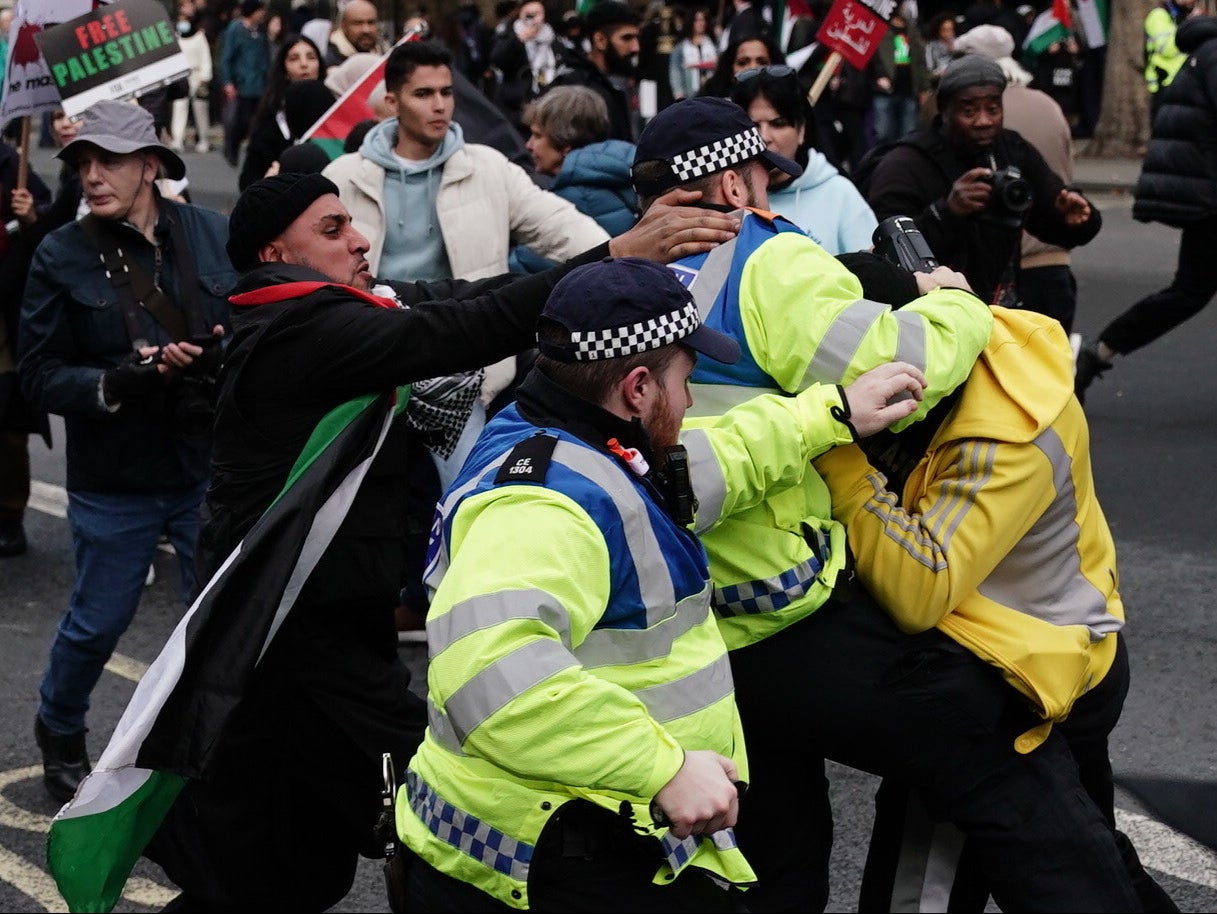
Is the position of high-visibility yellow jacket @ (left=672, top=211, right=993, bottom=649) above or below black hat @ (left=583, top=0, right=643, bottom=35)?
above

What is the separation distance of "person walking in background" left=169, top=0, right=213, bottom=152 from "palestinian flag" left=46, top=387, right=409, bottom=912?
20514 millimetres

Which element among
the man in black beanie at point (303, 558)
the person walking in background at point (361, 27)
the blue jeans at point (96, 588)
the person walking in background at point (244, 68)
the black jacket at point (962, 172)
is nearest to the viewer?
the man in black beanie at point (303, 558)

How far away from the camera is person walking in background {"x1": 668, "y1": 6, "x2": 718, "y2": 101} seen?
1875 centimetres

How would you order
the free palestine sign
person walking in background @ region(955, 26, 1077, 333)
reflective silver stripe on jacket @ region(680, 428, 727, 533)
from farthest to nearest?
person walking in background @ region(955, 26, 1077, 333), the free palestine sign, reflective silver stripe on jacket @ region(680, 428, 727, 533)

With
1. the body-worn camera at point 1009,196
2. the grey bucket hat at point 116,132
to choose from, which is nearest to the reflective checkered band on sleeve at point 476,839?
the grey bucket hat at point 116,132

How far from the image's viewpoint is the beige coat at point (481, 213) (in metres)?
6.32

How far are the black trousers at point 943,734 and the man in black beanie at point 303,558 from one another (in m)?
0.90

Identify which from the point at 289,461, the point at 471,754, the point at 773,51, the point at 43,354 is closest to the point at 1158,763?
the point at 289,461

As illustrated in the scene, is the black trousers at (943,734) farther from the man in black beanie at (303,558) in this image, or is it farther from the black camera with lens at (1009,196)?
the black camera with lens at (1009,196)

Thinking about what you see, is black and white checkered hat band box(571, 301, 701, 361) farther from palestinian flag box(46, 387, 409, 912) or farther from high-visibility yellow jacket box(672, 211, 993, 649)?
palestinian flag box(46, 387, 409, 912)

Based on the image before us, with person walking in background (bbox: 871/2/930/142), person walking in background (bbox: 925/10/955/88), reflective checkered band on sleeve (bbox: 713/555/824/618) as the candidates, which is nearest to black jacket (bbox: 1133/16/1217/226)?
reflective checkered band on sleeve (bbox: 713/555/824/618)

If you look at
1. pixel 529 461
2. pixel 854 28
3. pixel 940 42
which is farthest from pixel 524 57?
pixel 529 461

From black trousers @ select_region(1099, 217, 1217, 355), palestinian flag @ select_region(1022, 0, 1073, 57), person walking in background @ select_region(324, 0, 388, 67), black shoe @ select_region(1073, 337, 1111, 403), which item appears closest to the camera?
black trousers @ select_region(1099, 217, 1217, 355)

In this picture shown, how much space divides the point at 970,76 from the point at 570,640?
168 inches
